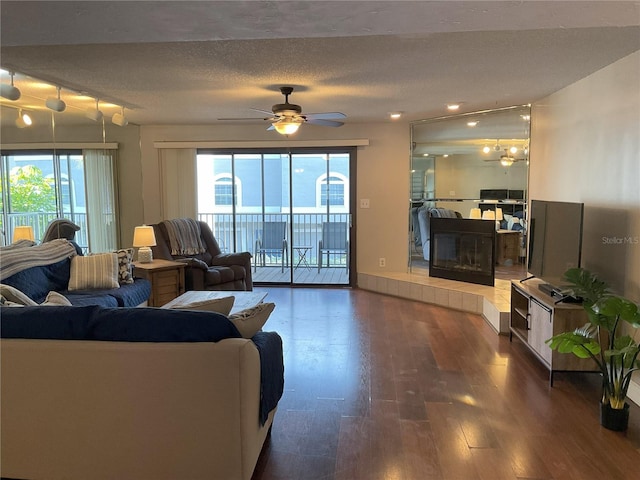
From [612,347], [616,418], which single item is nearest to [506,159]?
[612,347]

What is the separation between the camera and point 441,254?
19.6 ft

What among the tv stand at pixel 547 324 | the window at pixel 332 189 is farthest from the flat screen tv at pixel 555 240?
the window at pixel 332 189

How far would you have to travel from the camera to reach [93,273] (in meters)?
4.21

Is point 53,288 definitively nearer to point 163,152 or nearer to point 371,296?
point 163,152

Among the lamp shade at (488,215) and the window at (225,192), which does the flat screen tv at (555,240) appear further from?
the window at (225,192)

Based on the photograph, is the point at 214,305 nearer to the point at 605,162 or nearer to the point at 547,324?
the point at 547,324

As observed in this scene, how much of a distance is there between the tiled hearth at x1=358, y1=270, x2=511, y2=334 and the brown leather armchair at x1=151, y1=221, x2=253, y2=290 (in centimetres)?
176

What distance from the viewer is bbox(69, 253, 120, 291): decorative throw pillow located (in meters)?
4.16

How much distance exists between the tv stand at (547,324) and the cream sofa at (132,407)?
88.2 inches

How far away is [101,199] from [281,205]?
2476 mm

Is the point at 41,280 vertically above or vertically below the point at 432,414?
above

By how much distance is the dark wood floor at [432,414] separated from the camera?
7.33ft

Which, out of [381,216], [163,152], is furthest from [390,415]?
[163,152]

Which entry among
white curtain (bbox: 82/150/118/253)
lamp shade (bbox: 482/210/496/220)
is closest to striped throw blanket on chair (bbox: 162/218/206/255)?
white curtain (bbox: 82/150/118/253)
